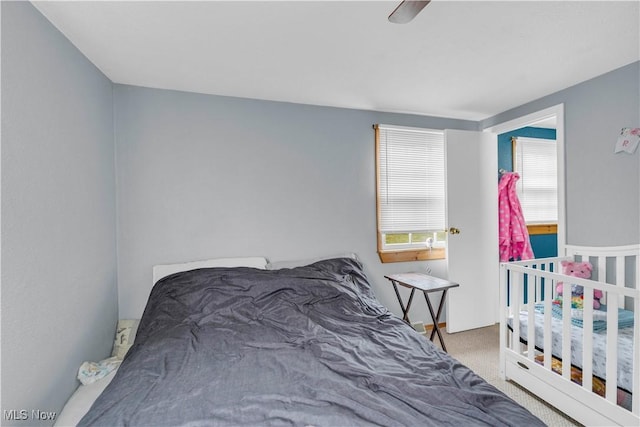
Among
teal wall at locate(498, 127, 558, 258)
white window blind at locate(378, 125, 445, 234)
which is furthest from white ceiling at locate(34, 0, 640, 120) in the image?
teal wall at locate(498, 127, 558, 258)

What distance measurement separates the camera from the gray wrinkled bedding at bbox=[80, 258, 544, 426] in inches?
41.3

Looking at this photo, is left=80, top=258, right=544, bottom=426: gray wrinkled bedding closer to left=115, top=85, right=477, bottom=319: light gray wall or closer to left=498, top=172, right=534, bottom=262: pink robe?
left=115, top=85, right=477, bottom=319: light gray wall

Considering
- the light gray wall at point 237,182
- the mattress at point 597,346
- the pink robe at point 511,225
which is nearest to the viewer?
the mattress at point 597,346

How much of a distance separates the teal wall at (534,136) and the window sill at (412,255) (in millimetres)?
1405

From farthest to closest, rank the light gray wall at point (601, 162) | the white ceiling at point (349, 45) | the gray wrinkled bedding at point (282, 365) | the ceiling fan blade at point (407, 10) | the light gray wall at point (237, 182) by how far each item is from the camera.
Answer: the light gray wall at point (237, 182)
the light gray wall at point (601, 162)
the white ceiling at point (349, 45)
the ceiling fan blade at point (407, 10)
the gray wrinkled bedding at point (282, 365)

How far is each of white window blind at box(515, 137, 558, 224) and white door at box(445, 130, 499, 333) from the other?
2.34ft

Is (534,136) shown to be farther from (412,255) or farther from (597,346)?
(597,346)

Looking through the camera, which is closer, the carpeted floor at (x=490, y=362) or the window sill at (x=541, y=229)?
the carpeted floor at (x=490, y=362)

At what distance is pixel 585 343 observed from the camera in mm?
1697

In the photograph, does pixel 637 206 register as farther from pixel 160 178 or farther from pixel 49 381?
pixel 49 381

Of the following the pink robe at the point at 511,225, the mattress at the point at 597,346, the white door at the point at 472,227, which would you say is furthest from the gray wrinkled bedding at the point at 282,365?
the pink robe at the point at 511,225

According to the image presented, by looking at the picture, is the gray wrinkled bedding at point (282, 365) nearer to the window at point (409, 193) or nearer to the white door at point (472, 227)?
the window at point (409, 193)

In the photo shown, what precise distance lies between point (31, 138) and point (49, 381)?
3.94 ft

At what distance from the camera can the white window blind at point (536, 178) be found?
12.0 feet
